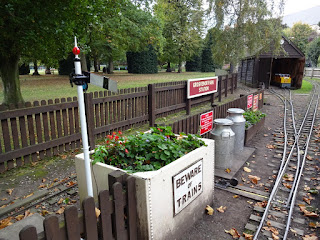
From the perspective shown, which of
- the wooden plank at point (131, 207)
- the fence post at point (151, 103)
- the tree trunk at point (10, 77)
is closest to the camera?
the wooden plank at point (131, 207)

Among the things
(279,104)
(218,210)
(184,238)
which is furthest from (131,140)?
(279,104)

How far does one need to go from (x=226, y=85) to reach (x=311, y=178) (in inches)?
462

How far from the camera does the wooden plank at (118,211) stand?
8.45ft

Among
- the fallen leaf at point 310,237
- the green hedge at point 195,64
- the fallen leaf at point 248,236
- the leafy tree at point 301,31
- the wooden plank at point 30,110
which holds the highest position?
the leafy tree at point 301,31

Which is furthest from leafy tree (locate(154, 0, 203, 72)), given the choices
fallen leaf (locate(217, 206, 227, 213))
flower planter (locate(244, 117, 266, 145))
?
fallen leaf (locate(217, 206, 227, 213))

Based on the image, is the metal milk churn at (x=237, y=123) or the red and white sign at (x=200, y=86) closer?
the metal milk churn at (x=237, y=123)

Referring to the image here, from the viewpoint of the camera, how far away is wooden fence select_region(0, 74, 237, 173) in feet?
17.1

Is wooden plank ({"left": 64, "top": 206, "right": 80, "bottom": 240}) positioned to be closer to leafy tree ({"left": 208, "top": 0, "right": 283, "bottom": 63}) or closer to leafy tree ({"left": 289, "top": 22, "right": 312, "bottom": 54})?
leafy tree ({"left": 208, "top": 0, "right": 283, "bottom": 63})

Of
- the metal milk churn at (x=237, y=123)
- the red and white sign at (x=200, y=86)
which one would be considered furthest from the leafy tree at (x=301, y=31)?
the metal milk churn at (x=237, y=123)

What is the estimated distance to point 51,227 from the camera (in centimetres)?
196

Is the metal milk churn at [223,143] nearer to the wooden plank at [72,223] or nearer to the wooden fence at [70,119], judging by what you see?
the wooden fence at [70,119]

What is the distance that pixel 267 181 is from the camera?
5.30m

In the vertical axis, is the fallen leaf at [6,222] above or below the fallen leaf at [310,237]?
above

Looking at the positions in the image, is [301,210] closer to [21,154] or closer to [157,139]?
[157,139]
